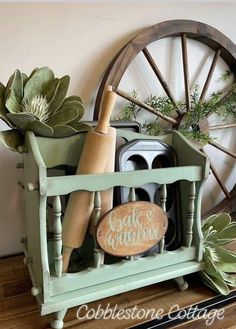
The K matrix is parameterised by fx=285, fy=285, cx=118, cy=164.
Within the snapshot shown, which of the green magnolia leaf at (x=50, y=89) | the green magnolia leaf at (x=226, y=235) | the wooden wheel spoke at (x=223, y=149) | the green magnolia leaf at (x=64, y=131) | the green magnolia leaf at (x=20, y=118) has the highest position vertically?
the green magnolia leaf at (x=50, y=89)

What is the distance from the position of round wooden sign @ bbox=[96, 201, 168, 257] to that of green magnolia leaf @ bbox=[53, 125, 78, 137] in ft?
0.61

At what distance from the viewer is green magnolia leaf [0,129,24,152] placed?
567 mm

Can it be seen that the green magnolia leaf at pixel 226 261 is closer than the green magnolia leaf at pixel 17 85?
No

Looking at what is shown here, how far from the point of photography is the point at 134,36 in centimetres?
81

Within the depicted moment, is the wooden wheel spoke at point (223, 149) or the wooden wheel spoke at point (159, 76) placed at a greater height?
the wooden wheel spoke at point (159, 76)

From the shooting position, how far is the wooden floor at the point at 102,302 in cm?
56

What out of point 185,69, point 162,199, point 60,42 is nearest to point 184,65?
point 185,69

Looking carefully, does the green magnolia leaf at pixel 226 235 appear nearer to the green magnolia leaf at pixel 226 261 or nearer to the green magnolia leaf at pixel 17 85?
the green magnolia leaf at pixel 226 261

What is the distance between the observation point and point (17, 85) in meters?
0.57

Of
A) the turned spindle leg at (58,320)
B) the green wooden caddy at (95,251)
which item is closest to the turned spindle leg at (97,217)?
the green wooden caddy at (95,251)

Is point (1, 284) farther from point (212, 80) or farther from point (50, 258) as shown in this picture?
point (212, 80)

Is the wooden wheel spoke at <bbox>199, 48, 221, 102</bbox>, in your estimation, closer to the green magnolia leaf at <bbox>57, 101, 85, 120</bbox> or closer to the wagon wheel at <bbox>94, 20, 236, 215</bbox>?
the wagon wheel at <bbox>94, 20, 236, 215</bbox>

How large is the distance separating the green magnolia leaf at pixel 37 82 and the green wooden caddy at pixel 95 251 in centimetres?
9

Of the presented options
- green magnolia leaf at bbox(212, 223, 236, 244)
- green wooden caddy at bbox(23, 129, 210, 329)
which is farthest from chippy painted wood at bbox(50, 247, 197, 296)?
green magnolia leaf at bbox(212, 223, 236, 244)
